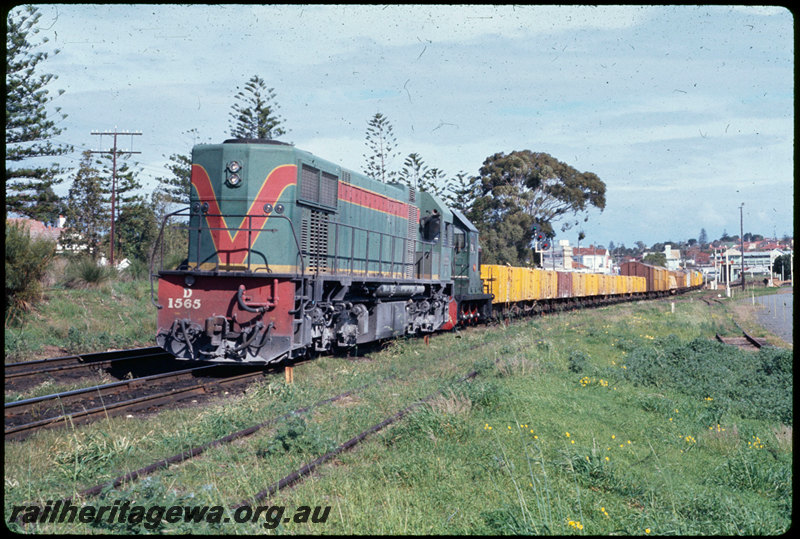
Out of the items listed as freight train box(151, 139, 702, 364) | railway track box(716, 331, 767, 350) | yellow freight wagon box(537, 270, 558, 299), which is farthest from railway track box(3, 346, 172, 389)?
yellow freight wagon box(537, 270, 558, 299)

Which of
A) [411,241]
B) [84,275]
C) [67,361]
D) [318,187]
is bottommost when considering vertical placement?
[67,361]

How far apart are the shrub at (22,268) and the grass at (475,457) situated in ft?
31.2

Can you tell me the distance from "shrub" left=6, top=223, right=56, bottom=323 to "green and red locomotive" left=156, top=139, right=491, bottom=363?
24.5ft

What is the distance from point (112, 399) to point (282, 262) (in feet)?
11.1

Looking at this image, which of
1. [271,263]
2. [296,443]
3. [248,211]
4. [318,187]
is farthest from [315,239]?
[296,443]

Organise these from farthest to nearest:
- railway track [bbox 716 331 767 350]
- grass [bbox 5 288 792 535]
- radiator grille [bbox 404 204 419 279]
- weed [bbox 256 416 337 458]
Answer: railway track [bbox 716 331 767 350] → radiator grille [bbox 404 204 419 279] → weed [bbox 256 416 337 458] → grass [bbox 5 288 792 535]

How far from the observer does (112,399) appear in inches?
337

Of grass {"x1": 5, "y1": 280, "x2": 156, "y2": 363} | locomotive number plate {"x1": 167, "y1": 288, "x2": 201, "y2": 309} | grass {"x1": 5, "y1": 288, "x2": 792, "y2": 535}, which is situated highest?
locomotive number plate {"x1": 167, "y1": 288, "x2": 201, "y2": 309}

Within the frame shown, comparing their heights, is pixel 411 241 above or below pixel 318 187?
below

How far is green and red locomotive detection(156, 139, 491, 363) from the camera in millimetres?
9742

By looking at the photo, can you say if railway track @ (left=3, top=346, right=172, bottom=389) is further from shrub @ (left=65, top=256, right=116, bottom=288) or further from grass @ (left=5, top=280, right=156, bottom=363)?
shrub @ (left=65, top=256, right=116, bottom=288)

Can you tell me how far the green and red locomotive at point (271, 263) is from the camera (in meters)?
9.74

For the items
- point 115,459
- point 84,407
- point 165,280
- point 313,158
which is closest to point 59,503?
point 115,459

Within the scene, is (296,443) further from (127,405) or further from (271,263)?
(271,263)
